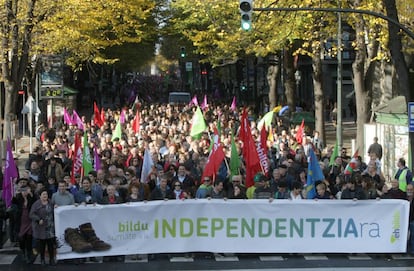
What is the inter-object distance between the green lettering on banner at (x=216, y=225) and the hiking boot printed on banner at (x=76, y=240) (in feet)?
6.80

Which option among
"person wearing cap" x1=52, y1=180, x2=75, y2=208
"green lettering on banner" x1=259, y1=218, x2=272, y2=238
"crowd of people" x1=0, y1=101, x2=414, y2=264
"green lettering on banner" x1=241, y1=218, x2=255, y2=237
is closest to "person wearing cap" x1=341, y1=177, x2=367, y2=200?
"crowd of people" x1=0, y1=101, x2=414, y2=264

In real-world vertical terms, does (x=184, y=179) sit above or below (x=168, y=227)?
above

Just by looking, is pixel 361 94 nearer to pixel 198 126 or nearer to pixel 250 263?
pixel 198 126

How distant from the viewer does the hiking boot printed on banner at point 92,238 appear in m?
13.9

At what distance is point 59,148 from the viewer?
2180 centimetres

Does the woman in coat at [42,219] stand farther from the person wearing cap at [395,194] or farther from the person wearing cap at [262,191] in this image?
the person wearing cap at [395,194]

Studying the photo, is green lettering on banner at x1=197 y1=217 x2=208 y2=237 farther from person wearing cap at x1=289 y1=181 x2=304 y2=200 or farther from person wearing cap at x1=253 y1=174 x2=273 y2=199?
person wearing cap at x1=289 y1=181 x2=304 y2=200

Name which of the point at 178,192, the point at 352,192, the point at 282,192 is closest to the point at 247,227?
the point at 282,192

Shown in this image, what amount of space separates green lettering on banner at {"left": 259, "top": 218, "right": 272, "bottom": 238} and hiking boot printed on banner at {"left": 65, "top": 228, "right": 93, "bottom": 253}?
113 inches

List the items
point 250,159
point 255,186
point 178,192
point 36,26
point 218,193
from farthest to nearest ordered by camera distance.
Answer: point 36,26 → point 250,159 → point 255,186 → point 178,192 → point 218,193

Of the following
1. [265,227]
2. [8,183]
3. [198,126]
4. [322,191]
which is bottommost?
[265,227]

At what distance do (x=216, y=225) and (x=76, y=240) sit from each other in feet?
7.58

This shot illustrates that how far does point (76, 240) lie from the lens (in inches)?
546

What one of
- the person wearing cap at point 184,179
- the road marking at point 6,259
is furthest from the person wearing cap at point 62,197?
the person wearing cap at point 184,179
